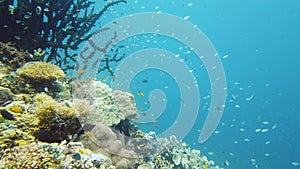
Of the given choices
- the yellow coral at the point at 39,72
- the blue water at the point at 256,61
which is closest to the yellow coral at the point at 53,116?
the yellow coral at the point at 39,72

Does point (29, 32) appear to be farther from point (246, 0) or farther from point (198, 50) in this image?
point (246, 0)

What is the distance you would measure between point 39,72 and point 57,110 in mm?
1596

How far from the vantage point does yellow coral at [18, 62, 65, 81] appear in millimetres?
4852

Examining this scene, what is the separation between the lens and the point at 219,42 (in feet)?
299

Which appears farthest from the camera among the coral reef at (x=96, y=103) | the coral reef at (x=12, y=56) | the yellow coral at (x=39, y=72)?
the coral reef at (x=12, y=56)

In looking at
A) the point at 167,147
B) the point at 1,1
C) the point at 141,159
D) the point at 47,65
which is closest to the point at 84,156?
the point at 141,159

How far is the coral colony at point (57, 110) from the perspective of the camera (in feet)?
9.97

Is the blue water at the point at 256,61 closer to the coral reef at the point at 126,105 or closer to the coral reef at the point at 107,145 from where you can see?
the coral reef at the point at 126,105

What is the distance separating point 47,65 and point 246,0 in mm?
85053

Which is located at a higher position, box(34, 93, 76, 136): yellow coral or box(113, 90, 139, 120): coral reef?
box(113, 90, 139, 120): coral reef

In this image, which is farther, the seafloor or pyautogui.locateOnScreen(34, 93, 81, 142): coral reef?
pyautogui.locateOnScreen(34, 93, 81, 142): coral reef

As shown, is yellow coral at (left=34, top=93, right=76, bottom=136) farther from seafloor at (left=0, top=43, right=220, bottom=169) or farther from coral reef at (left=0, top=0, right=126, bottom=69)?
coral reef at (left=0, top=0, right=126, bottom=69)

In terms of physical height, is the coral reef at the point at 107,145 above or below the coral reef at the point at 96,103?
below

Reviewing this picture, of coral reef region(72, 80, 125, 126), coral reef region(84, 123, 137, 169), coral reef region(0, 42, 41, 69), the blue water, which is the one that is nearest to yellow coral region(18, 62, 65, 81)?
coral reef region(72, 80, 125, 126)
